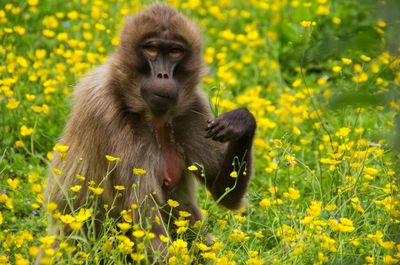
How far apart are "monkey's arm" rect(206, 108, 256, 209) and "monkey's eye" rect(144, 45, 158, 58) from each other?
54 cm

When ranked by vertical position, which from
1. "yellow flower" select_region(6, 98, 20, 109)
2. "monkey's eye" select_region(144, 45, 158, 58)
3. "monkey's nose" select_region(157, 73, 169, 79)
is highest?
"monkey's eye" select_region(144, 45, 158, 58)

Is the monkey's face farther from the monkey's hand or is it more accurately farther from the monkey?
the monkey's hand

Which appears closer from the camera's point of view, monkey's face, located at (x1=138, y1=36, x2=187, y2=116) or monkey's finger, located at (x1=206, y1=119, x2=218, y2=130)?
monkey's face, located at (x1=138, y1=36, x2=187, y2=116)

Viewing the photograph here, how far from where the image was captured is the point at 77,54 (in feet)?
26.8

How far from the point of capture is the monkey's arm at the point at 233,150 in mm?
5805

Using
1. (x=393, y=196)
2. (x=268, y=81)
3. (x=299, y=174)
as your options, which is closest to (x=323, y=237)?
(x=393, y=196)

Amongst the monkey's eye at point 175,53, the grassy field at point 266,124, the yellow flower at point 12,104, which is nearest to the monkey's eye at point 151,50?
the monkey's eye at point 175,53

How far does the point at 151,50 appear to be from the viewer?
5805 mm

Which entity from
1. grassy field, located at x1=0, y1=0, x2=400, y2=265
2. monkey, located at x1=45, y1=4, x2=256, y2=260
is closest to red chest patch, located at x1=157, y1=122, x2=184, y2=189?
monkey, located at x1=45, y1=4, x2=256, y2=260

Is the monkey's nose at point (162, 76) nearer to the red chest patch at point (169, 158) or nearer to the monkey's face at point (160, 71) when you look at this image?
the monkey's face at point (160, 71)

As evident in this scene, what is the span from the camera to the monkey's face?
566cm

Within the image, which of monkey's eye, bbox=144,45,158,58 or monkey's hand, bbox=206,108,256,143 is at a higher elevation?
monkey's eye, bbox=144,45,158,58

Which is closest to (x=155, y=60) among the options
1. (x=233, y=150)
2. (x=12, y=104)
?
(x=233, y=150)

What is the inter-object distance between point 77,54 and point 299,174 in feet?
7.45
